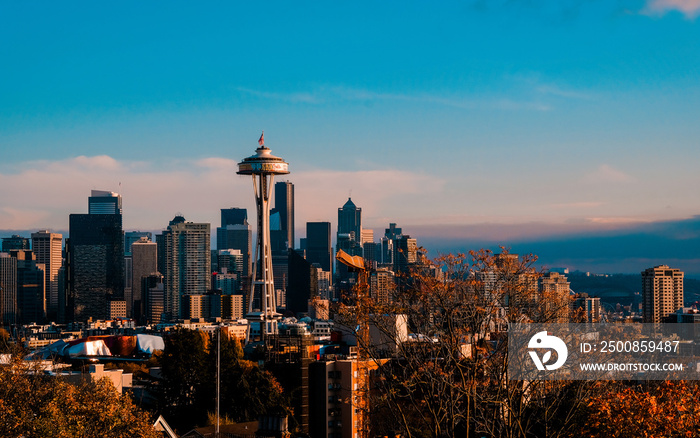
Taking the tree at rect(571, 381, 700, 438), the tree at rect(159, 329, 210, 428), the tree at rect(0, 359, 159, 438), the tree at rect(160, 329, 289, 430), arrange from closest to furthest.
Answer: the tree at rect(571, 381, 700, 438), the tree at rect(0, 359, 159, 438), the tree at rect(160, 329, 289, 430), the tree at rect(159, 329, 210, 428)

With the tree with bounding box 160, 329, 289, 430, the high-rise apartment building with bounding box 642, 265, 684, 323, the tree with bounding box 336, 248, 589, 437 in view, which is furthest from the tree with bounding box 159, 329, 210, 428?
the high-rise apartment building with bounding box 642, 265, 684, 323

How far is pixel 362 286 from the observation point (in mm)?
23750

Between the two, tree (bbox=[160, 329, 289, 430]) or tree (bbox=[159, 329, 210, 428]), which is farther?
tree (bbox=[159, 329, 210, 428])

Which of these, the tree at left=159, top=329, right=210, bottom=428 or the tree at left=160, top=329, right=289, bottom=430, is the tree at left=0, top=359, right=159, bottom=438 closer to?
the tree at left=160, top=329, right=289, bottom=430

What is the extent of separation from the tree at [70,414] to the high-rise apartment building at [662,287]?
173m

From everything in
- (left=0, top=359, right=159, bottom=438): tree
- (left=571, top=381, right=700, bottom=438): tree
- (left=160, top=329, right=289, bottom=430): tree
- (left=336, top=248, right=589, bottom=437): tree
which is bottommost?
(left=160, top=329, right=289, bottom=430): tree

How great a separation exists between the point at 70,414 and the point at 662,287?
600 ft

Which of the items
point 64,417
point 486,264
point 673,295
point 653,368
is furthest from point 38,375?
point 673,295

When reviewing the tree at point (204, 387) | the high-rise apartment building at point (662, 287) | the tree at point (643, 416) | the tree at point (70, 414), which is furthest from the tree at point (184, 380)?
the high-rise apartment building at point (662, 287)

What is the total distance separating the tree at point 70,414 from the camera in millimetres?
25578

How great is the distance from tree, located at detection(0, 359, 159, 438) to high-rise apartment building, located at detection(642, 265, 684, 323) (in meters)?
173

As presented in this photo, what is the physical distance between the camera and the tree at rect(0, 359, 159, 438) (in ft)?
83.9

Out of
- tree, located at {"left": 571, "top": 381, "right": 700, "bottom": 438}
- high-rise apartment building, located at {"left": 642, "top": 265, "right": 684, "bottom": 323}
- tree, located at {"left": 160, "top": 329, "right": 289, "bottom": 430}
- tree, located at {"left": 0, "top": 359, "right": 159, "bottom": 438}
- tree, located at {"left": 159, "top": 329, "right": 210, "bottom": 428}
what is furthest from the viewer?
high-rise apartment building, located at {"left": 642, "top": 265, "right": 684, "bottom": 323}

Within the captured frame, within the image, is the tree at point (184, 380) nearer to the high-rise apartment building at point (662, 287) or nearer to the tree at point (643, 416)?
the tree at point (643, 416)
